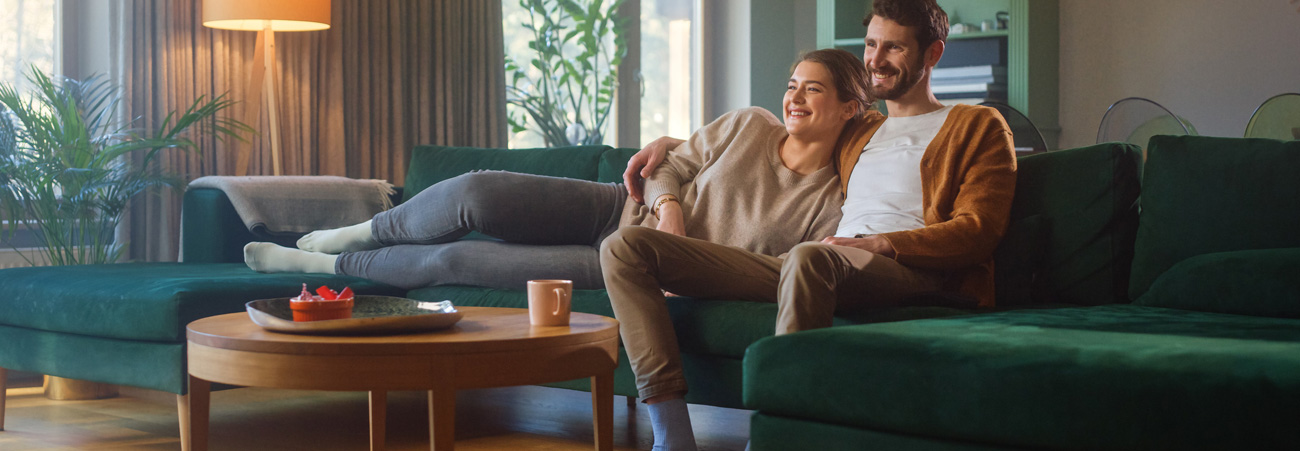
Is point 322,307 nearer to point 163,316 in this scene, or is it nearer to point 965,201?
point 163,316

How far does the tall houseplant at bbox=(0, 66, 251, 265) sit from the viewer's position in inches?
125

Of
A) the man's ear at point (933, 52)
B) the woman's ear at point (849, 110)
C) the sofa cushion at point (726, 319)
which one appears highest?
the man's ear at point (933, 52)

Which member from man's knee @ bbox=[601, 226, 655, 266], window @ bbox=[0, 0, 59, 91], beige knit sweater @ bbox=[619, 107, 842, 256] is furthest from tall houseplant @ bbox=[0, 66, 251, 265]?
man's knee @ bbox=[601, 226, 655, 266]

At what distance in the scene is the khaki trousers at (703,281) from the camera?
192 cm

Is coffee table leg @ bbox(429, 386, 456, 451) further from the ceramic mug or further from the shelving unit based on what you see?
the shelving unit

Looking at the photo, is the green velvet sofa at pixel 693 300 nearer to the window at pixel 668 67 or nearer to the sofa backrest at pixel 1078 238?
the sofa backrest at pixel 1078 238

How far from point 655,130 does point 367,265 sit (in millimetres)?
3132

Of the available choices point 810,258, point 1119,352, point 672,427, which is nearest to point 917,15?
point 810,258

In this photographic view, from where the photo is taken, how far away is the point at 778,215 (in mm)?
2438

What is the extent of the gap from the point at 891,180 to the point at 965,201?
18 cm

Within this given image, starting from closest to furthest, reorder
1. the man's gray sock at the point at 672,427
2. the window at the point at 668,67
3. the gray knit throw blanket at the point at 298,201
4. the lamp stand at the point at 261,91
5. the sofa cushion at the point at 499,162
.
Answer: the man's gray sock at the point at 672,427, the gray knit throw blanket at the point at 298,201, the sofa cushion at the point at 499,162, the lamp stand at the point at 261,91, the window at the point at 668,67

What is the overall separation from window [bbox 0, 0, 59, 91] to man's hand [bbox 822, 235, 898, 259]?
2.85 meters

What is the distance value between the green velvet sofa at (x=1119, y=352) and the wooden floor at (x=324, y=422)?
3.02 feet

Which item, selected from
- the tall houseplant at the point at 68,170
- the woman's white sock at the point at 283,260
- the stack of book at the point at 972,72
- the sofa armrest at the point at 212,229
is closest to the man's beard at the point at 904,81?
the woman's white sock at the point at 283,260
